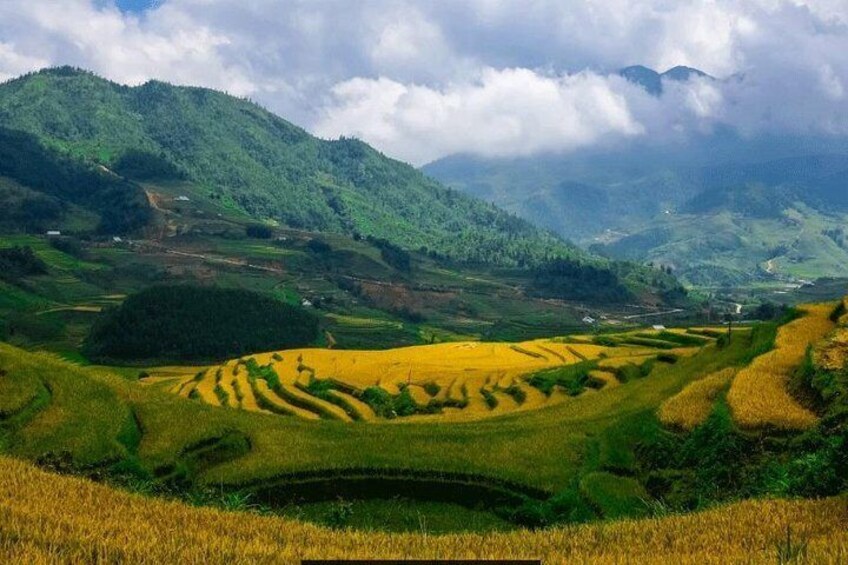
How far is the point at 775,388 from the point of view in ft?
77.9

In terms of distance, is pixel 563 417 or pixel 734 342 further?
pixel 734 342

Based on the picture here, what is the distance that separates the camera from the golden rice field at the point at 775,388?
67.7 ft

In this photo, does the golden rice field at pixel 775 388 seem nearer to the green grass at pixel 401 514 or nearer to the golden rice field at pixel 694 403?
the golden rice field at pixel 694 403

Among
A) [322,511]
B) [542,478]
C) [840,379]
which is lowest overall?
[322,511]

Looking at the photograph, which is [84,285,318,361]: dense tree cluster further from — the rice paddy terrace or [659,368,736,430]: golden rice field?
[659,368,736,430]: golden rice field

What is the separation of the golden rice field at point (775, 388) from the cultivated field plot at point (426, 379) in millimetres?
12771

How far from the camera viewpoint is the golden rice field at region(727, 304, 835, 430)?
2062 cm

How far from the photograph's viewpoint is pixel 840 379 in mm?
20391

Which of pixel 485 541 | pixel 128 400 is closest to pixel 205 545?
pixel 485 541

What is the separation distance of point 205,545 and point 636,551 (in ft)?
20.2

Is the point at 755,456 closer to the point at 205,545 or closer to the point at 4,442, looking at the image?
the point at 205,545

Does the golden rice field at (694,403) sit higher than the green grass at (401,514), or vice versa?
the golden rice field at (694,403)

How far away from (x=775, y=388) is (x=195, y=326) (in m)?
95.3

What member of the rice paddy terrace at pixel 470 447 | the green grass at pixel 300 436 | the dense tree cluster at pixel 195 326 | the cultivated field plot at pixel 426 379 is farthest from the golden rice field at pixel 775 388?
the dense tree cluster at pixel 195 326
